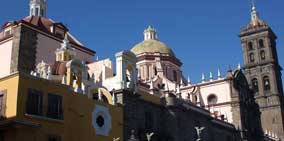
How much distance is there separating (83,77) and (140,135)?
629 centimetres

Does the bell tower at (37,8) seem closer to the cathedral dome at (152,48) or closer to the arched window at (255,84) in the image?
the cathedral dome at (152,48)

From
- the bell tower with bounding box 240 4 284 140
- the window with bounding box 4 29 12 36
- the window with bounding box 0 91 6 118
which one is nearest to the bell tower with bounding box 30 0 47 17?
the window with bounding box 4 29 12 36

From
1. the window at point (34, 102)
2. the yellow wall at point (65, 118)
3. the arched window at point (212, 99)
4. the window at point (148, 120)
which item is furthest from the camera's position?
the arched window at point (212, 99)

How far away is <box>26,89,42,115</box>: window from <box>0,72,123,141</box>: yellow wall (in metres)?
0.27

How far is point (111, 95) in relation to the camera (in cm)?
3356

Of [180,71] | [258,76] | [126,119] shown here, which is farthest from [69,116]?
[258,76]

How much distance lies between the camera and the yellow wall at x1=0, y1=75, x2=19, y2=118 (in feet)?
78.4

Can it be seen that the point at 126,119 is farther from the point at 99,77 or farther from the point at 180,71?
the point at 180,71

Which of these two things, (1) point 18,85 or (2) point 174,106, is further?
(2) point 174,106

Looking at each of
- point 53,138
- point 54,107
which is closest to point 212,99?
point 54,107

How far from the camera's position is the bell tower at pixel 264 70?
72.2 meters

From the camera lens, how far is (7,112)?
24047 millimetres

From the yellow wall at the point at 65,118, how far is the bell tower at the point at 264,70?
4632 cm

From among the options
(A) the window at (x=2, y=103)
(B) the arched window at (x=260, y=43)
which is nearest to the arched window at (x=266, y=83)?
(B) the arched window at (x=260, y=43)
